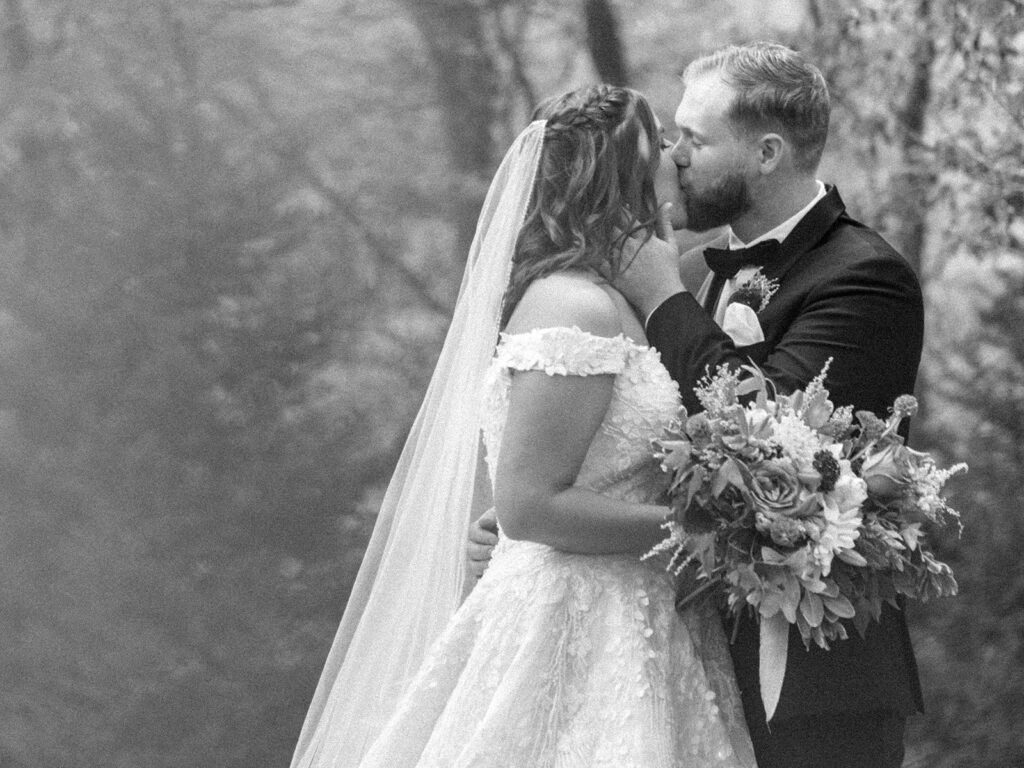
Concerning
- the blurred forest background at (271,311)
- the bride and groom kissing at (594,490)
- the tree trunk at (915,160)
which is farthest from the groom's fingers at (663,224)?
the tree trunk at (915,160)

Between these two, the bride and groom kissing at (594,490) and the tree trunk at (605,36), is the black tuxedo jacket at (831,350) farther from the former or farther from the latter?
the tree trunk at (605,36)

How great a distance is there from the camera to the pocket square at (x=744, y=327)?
9.18ft

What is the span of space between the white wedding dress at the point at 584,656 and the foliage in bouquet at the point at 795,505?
18 centimetres

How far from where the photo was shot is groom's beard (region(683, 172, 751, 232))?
3000 millimetres

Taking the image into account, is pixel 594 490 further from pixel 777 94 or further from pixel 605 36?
pixel 605 36

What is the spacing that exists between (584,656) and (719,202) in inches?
40.7

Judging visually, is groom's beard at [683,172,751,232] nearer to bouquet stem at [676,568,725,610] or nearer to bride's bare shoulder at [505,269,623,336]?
bride's bare shoulder at [505,269,623,336]

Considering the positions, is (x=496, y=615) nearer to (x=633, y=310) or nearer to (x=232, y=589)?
(x=633, y=310)

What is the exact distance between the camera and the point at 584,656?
8.55ft

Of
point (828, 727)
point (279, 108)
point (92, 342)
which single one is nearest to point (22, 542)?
point (92, 342)

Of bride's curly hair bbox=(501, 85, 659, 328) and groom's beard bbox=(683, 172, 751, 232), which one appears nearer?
bride's curly hair bbox=(501, 85, 659, 328)

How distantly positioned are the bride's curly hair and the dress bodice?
174 millimetres

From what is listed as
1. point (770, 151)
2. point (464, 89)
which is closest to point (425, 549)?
point (770, 151)

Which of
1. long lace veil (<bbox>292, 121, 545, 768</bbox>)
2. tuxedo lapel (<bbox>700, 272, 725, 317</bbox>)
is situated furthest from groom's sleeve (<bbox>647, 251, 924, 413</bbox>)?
long lace veil (<bbox>292, 121, 545, 768</bbox>)
